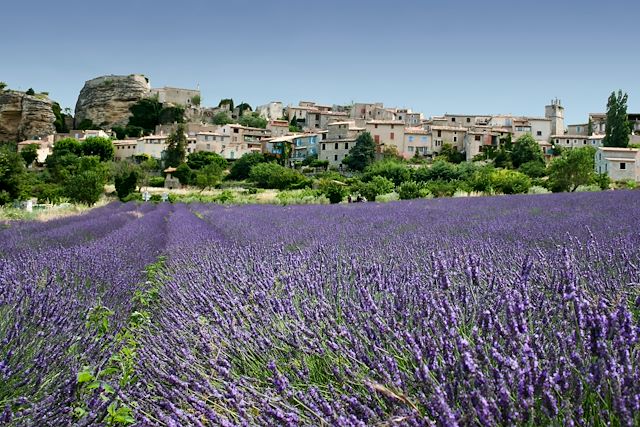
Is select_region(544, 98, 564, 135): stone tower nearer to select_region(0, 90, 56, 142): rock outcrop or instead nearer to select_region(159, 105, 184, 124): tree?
select_region(159, 105, 184, 124): tree

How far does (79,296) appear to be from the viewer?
3096mm

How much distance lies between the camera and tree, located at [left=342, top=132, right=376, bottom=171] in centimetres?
5016

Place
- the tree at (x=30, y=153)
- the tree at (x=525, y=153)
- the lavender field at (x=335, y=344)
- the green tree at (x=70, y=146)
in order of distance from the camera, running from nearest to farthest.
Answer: the lavender field at (x=335, y=344) → the tree at (x=525, y=153) → the tree at (x=30, y=153) → the green tree at (x=70, y=146)

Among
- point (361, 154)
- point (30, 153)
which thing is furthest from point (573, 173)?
point (30, 153)

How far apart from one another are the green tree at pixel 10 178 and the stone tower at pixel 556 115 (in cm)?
5925

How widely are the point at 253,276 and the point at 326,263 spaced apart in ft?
1.63

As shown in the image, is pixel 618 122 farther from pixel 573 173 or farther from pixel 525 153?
pixel 573 173

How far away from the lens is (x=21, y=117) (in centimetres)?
6781

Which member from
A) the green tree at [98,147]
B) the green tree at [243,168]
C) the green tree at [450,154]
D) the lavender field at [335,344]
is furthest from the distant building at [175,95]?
the lavender field at [335,344]

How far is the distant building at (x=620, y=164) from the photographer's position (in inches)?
1481

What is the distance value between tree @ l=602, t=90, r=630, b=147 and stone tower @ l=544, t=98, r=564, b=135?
14191 millimetres

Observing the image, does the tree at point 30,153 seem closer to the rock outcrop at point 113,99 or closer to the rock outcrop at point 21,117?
the rock outcrop at point 21,117

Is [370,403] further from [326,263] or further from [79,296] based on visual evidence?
[79,296]

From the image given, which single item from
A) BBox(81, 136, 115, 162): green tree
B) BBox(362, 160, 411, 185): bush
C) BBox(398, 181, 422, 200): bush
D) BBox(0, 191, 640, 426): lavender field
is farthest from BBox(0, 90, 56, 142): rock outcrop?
BBox(0, 191, 640, 426): lavender field
